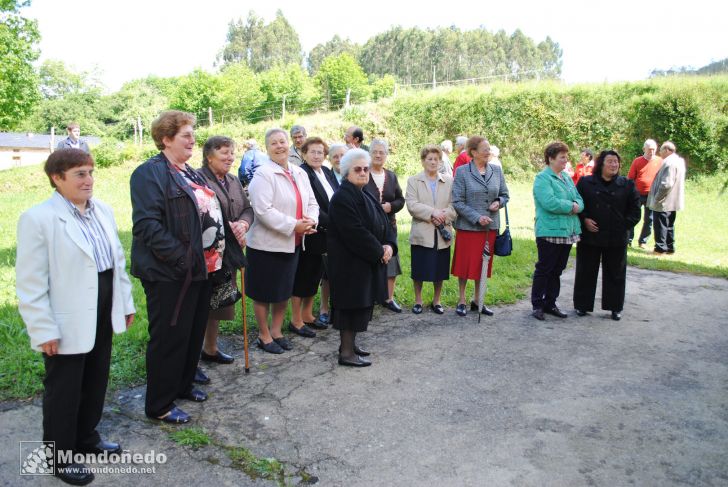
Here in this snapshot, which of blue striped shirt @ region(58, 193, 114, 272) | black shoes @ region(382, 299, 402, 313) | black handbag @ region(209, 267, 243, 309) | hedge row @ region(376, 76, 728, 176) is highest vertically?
hedge row @ region(376, 76, 728, 176)

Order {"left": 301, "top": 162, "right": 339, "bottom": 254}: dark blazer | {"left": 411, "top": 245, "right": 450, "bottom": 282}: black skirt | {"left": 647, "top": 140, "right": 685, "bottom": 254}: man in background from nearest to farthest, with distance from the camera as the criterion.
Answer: {"left": 301, "top": 162, "right": 339, "bottom": 254}: dark blazer, {"left": 411, "top": 245, "right": 450, "bottom": 282}: black skirt, {"left": 647, "top": 140, "right": 685, "bottom": 254}: man in background

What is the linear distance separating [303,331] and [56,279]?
10.3 feet

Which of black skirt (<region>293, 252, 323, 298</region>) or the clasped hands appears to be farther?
black skirt (<region>293, 252, 323, 298</region>)

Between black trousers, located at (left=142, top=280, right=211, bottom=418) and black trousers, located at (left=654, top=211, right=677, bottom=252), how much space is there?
30.9ft

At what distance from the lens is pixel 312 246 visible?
5840mm

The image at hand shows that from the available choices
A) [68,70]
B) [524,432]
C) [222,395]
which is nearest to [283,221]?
[222,395]

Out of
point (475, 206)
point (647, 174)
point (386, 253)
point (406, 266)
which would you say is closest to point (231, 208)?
point (386, 253)

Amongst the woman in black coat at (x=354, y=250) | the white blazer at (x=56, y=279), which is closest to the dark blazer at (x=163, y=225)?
the white blazer at (x=56, y=279)

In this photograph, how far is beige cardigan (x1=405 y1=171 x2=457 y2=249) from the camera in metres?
6.60

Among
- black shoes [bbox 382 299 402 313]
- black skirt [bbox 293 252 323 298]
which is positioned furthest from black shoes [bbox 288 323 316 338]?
black shoes [bbox 382 299 402 313]

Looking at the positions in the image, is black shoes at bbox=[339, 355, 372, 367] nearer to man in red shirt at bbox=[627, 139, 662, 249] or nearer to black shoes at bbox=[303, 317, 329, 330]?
black shoes at bbox=[303, 317, 329, 330]

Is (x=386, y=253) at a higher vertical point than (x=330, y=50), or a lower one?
lower

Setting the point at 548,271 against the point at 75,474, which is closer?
the point at 75,474

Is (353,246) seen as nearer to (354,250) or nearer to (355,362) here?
(354,250)
